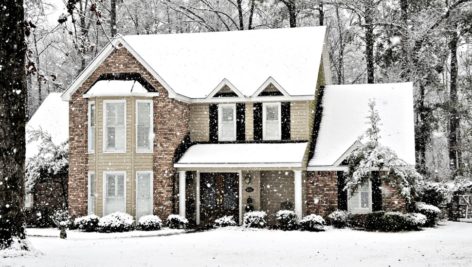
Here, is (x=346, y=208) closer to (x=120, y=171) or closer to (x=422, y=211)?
(x=422, y=211)

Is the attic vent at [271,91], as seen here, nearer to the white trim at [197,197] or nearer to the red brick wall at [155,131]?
the red brick wall at [155,131]

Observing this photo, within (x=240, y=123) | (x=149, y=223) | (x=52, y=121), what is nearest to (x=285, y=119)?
(x=240, y=123)

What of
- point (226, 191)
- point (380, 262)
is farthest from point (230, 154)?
point (380, 262)

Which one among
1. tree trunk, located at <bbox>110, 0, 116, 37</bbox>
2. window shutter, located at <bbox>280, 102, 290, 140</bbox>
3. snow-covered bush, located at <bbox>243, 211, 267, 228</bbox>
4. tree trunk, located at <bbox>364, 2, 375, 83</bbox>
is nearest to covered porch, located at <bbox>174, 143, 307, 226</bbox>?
window shutter, located at <bbox>280, 102, 290, 140</bbox>

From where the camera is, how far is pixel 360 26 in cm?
3838

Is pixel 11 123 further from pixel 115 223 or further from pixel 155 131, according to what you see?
pixel 155 131

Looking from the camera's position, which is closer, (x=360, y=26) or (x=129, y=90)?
(x=129, y=90)

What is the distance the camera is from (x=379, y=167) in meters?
25.6

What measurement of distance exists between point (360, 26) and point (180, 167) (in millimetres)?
16809

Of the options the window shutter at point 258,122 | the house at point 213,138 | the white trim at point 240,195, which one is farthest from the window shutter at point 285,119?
the white trim at point 240,195

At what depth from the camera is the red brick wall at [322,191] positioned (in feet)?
89.1

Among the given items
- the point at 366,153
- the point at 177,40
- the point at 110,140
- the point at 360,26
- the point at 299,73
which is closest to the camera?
the point at 366,153

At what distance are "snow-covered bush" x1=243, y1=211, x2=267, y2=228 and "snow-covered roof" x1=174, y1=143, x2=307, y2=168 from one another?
1996 millimetres

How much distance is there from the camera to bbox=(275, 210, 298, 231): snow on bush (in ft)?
84.5
